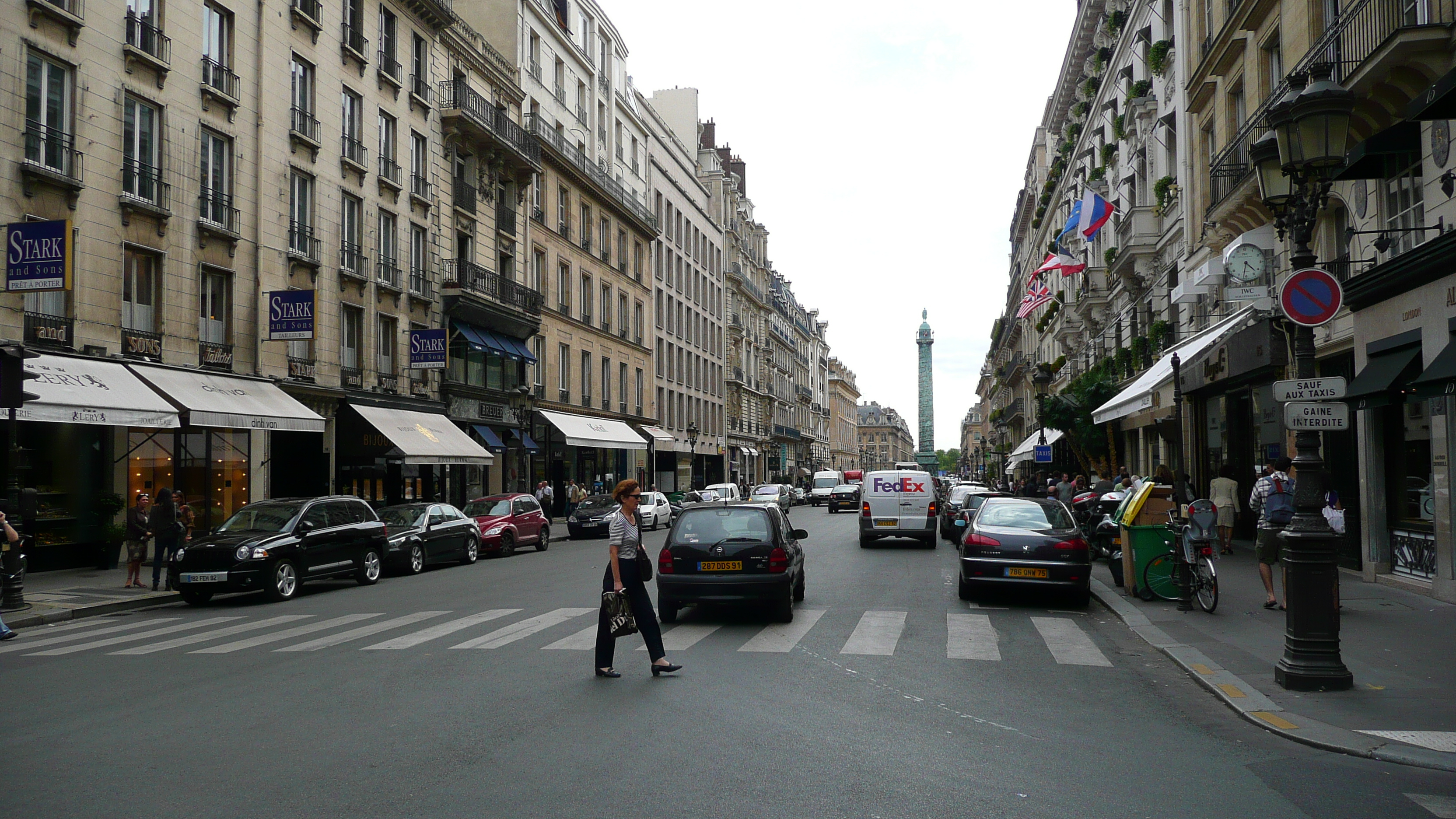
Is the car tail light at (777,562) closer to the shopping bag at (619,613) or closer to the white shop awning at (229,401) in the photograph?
the shopping bag at (619,613)

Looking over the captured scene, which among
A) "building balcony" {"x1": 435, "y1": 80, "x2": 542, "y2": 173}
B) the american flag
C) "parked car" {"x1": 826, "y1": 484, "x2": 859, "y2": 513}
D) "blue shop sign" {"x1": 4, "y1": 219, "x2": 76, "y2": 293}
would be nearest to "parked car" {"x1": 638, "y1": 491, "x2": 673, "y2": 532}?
"building balcony" {"x1": 435, "y1": 80, "x2": 542, "y2": 173}

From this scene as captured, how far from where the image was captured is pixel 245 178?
2480 cm

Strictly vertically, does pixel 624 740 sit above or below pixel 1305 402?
below

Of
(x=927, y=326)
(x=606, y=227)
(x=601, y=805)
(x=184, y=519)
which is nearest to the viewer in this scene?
(x=601, y=805)

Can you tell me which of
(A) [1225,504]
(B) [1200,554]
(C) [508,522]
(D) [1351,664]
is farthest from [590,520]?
(D) [1351,664]

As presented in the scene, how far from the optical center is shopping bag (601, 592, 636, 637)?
29.0 ft

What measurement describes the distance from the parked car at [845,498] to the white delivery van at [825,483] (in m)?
8.26

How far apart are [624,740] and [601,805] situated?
138 cm

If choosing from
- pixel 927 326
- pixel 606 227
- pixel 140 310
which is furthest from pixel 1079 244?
pixel 927 326

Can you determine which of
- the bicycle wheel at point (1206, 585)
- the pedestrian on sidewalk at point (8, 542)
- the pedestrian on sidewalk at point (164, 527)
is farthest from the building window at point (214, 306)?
the bicycle wheel at point (1206, 585)

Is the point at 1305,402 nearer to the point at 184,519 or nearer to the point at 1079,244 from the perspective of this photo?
the point at 184,519

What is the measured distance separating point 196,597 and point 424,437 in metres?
14.2

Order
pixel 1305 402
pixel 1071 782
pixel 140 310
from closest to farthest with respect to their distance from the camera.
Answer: pixel 1071 782, pixel 1305 402, pixel 140 310

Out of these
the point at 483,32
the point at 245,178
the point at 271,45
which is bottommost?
the point at 245,178
